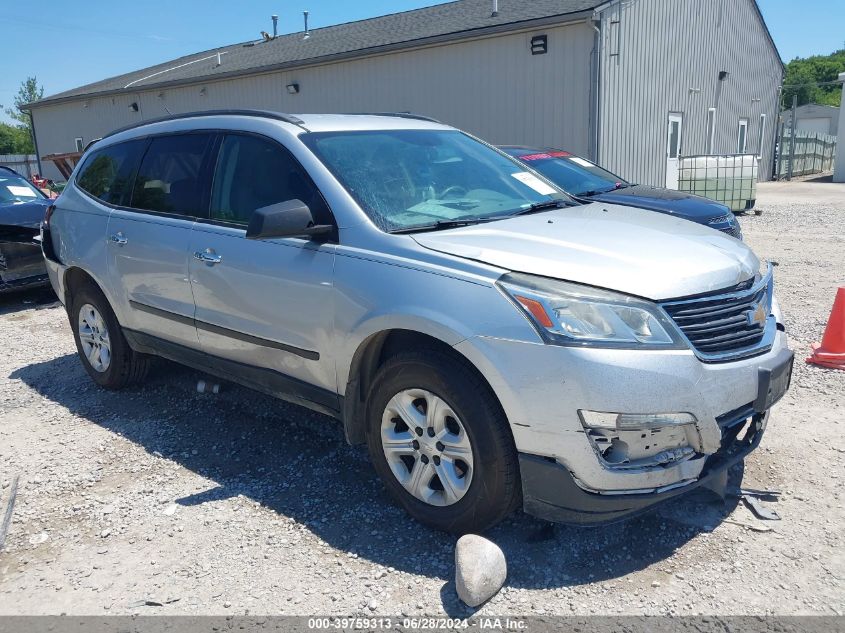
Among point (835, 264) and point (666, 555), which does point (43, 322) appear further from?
point (835, 264)

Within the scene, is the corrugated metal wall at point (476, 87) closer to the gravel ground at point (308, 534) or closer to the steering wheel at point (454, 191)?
the gravel ground at point (308, 534)

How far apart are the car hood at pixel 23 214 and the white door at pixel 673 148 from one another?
548 inches

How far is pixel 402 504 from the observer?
3.25 metres

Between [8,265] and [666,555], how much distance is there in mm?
7495

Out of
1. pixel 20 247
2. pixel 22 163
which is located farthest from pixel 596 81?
pixel 22 163

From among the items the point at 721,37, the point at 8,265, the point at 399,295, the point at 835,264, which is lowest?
the point at 835,264

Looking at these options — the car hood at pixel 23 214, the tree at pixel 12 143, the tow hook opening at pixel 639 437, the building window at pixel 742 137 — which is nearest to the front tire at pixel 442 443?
the tow hook opening at pixel 639 437

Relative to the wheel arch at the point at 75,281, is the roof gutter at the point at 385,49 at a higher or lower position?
higher

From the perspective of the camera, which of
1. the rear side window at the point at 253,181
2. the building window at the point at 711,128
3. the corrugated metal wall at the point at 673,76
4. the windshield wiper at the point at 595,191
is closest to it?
the rear side window at the point at 253,181

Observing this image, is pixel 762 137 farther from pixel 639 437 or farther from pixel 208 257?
pixel 639 437

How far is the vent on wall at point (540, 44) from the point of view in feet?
46.0

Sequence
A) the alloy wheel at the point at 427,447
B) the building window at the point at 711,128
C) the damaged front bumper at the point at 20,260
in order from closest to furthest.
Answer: the alloy wheel at the point at 427,447 < the damaged front bumper at the point at 20,260 < the building window at the point at 711,128

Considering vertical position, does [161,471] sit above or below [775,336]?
below

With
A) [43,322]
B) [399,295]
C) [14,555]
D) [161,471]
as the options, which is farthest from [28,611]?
[43,322]
